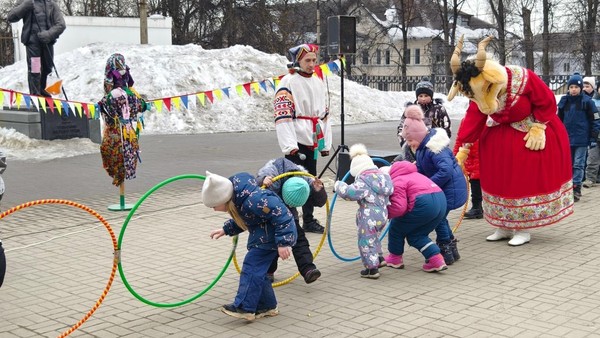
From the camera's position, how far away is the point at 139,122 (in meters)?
9.52

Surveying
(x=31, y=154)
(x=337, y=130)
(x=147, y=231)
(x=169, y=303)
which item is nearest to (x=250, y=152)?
(x=31, y=154)

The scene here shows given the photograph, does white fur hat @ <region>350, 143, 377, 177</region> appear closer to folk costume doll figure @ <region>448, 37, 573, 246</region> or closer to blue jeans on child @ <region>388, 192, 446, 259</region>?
blue jeans on child @ <region>388, 192, 446, 259</region>

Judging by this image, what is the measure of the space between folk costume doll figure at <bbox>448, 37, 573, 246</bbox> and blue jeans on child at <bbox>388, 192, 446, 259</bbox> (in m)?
1.32

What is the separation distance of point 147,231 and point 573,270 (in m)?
4.35

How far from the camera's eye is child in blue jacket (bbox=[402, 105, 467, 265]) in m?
6.77

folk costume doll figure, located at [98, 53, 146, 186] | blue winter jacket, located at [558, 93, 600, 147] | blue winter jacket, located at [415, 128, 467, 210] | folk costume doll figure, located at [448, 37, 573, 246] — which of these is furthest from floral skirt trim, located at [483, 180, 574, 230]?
folk costume doll figure, located at [98, 53, 146, 186]

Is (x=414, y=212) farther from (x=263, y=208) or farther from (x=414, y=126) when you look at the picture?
(x=263, y=208)

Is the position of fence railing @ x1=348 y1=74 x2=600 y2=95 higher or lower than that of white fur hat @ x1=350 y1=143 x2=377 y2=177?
higher

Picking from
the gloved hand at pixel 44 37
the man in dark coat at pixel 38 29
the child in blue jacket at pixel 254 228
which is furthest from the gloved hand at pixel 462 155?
the gloved hand at pixel 44 37

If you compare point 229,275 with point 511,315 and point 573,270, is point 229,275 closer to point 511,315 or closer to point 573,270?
point 511,315

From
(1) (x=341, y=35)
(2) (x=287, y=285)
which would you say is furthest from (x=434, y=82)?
(2) (x=287, y=285)

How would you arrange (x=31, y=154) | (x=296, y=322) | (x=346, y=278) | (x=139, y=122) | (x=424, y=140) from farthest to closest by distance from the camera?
(x=31, y=154) < (x=139, y=122) < (x=424, y=140) < (x=346, y=278) < (x=296, y=322)

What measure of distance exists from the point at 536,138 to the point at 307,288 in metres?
2.79

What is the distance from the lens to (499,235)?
7.86 metres
